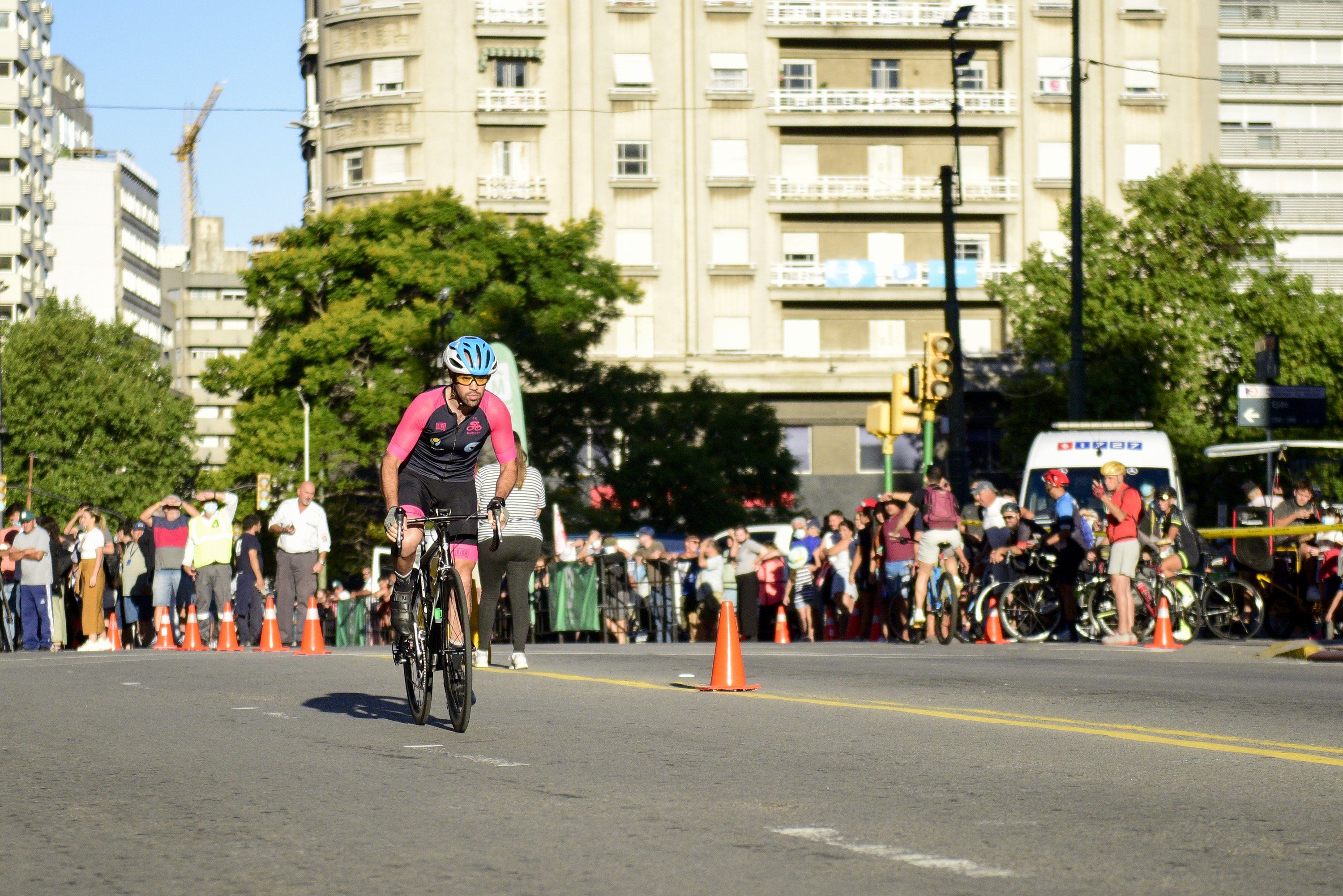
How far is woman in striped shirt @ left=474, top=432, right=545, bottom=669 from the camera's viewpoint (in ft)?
46.6

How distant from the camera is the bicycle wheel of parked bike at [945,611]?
20.3 m

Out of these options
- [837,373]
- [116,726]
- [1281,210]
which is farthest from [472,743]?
[1281,210]

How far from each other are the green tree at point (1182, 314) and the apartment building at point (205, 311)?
9466 cm

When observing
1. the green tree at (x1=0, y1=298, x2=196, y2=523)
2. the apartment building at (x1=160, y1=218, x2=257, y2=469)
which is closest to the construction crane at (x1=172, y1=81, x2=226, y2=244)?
the apartment building at (x1=160, y1=218, x2=257, y2=469)

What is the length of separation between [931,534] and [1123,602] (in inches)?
105

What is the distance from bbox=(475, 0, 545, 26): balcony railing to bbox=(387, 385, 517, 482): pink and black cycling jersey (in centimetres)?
5061

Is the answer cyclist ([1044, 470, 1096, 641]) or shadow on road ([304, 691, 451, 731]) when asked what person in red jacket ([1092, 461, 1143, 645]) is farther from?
shadow on road ([304, 691, 451, 731])

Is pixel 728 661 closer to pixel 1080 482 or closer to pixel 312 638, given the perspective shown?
pixel 312 638

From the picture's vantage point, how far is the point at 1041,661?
52.0ft

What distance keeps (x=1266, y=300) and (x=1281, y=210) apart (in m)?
20.4

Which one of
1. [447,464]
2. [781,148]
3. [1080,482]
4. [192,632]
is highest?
[781,148]

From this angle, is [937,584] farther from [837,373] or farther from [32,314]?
[32,314]

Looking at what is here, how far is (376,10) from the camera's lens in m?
59.2

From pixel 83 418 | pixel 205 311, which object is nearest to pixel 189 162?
pixel 205 311
